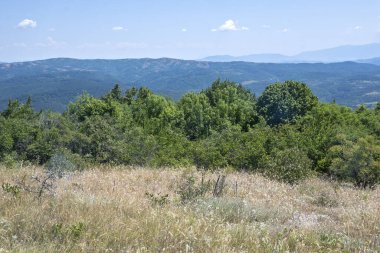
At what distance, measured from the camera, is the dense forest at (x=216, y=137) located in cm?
1440

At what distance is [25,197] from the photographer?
5.00m

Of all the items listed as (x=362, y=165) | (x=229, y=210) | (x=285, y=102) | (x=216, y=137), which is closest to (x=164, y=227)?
(x=229, y=210)

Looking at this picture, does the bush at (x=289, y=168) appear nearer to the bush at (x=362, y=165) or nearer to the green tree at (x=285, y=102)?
the bush at (x=362, y=165)

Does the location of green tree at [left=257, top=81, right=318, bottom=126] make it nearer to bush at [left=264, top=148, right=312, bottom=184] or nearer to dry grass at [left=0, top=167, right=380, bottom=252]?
bush at [left=264, top=148, right=312, bottom=184]

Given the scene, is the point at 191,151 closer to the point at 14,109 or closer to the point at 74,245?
the point at 74,245

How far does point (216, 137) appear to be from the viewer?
26.2m

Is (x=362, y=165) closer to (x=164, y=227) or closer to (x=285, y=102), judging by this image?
(x=164, y=227)

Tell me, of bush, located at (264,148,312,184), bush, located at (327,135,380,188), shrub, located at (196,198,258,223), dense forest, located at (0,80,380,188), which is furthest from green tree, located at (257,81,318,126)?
shrub, located at (196,198,258,223)

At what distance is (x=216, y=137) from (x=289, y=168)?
45.5 feet

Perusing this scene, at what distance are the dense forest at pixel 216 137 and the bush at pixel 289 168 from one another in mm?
31

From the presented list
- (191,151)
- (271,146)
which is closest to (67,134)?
(191,151)

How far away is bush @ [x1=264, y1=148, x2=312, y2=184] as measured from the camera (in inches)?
479

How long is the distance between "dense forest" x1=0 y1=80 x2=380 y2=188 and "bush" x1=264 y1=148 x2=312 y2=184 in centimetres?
3

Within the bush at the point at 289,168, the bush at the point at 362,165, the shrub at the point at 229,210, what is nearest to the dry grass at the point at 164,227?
the shrub at the point at 229,210
